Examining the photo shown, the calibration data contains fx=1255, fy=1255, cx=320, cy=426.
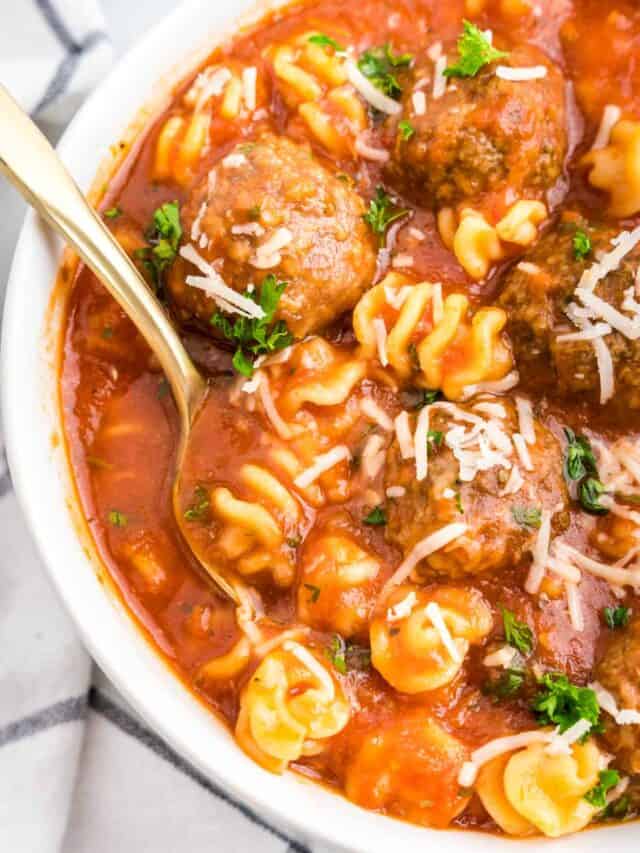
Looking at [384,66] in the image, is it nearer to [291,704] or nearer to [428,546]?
[428,546]

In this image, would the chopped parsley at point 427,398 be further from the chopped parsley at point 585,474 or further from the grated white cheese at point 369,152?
the grated white cheese at point 369,152

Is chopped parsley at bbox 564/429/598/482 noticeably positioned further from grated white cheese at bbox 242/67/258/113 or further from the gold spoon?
grated white cheese at bbox 242/67/258/113

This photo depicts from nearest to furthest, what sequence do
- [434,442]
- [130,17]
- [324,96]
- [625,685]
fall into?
[625,685] → [434,442] → [324,96] → [130,17]

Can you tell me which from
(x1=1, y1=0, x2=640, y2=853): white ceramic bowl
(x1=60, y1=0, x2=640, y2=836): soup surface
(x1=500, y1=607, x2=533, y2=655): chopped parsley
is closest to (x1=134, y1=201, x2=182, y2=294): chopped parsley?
(x1=60, y1=0, x2=640, y2=836): soup surface

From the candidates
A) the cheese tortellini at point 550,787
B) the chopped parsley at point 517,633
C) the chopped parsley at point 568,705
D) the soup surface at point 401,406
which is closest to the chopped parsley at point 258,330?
the soup surface at point 401,406

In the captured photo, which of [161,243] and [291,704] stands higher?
[161,243]

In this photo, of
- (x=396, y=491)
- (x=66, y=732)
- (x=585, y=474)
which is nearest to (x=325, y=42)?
(x=396, y=491)

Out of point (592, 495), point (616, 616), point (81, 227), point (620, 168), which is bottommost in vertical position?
point (616, 616)

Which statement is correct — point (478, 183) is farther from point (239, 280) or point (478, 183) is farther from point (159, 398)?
point (159, 398)
